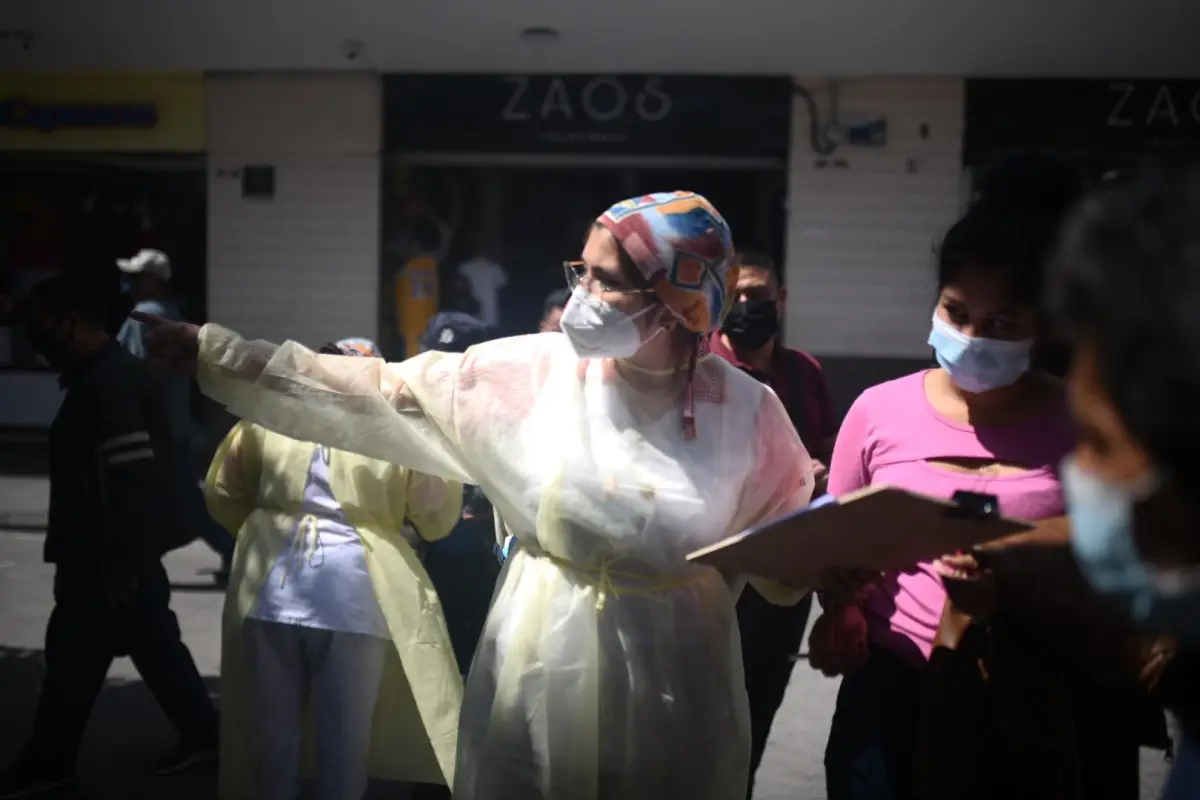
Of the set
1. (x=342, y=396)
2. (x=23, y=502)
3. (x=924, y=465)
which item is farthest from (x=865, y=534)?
(x=23, y=502)

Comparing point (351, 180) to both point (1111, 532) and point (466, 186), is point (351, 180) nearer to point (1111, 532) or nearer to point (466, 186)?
point (466, 186)

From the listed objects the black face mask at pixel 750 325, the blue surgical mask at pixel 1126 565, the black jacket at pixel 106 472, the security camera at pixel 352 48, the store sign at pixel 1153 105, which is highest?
the security camera at pixel 352 48

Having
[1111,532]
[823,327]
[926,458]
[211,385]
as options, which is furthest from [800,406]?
[823,327]

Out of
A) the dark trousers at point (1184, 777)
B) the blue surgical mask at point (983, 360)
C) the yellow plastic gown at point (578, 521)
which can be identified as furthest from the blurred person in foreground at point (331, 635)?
the dark trousers at point (1184, 777)

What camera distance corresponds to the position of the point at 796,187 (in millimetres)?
11789

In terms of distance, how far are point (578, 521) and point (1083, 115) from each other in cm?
1061

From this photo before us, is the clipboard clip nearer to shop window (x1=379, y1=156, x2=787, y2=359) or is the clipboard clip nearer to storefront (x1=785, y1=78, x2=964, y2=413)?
storefront (x1=785, y1=78, x2=964, y2=413)

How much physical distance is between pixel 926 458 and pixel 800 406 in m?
1.83

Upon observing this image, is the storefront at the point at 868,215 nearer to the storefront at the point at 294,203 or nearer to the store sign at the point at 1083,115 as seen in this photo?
the store sign at the point at 1083,115

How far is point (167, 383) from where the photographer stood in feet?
18.9

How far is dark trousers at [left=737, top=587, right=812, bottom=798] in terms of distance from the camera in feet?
13.1

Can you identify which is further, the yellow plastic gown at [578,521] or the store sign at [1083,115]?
the store sign at [1083,115]

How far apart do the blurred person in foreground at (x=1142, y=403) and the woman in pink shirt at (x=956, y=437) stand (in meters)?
1.17

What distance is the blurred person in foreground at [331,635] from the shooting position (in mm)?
3725
